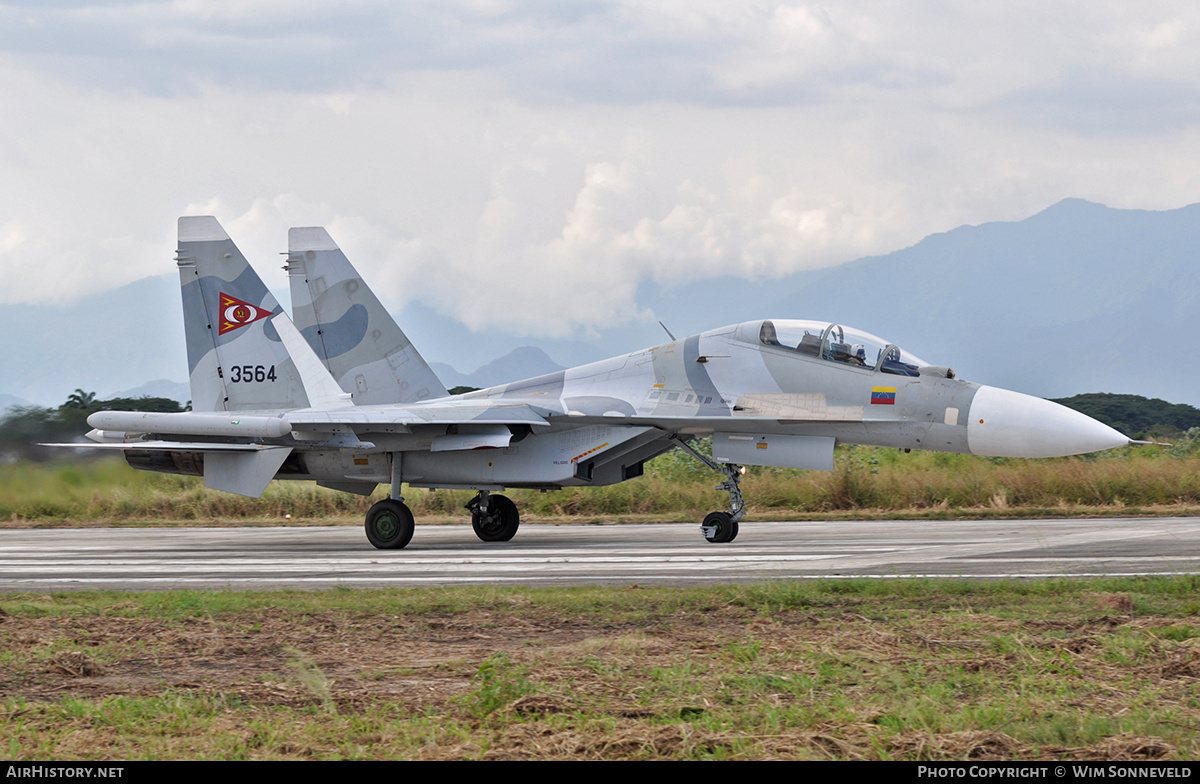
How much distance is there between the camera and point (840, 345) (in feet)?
48.9

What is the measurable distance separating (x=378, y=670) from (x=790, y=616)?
9.68 ft

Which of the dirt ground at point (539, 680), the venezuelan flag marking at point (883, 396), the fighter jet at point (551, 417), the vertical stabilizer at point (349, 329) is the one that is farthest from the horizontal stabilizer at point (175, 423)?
the venezuelan flag marking at point (883, 396)

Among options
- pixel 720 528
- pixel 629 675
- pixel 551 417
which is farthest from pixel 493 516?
pixel 629 675

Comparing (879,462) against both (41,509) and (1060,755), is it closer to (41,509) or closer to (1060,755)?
(41,509)

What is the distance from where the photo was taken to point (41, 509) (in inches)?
934

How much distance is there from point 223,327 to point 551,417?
570 centimetres

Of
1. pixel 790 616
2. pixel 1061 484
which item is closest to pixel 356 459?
pixel 790 616

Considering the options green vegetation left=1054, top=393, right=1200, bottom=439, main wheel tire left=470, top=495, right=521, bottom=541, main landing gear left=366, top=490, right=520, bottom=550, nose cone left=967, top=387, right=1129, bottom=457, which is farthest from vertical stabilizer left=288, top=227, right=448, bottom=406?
green vegetation left=1054, top=393, right=1200, bottom=439

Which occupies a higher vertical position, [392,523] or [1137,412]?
[1137,412]

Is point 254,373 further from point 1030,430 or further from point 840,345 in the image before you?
point 1030,430

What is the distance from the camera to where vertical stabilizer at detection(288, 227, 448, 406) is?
18.8m

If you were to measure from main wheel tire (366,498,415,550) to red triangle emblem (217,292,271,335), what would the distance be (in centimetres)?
409

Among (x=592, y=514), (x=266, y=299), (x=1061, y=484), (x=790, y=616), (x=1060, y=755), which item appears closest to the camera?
(x=1060, y=755)
